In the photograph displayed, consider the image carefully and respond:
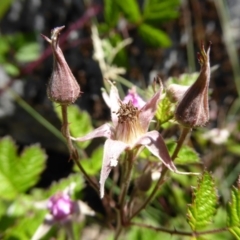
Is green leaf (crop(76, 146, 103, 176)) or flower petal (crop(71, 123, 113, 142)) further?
green leaf (crop(76, 146, 103, 176))

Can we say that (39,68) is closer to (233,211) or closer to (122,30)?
(122,30)

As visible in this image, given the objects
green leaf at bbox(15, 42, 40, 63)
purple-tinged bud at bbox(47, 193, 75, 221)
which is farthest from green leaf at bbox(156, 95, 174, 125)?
green leaf at bbox(15, 42, 40, 63)

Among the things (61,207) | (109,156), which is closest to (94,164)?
(61,207)

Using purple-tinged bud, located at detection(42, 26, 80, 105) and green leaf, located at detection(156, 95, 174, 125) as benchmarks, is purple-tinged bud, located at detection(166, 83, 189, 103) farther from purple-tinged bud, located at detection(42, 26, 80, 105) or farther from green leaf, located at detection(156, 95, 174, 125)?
purple-tinged bud, located at detection(42, 26, 80, 105)

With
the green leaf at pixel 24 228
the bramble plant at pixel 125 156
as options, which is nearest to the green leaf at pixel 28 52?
the bramble plant at pixel 125 156

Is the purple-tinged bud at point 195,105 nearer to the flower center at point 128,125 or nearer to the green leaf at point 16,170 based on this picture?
the flower center at point 128,125

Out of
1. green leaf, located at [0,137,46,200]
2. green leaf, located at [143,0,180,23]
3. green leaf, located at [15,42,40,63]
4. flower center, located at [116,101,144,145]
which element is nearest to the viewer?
flower center, located at [116,101,144,145]
